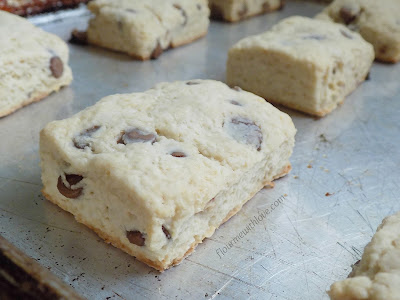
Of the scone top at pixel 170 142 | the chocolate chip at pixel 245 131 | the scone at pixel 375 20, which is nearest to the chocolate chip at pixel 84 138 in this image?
the scone top at pixel 170 142

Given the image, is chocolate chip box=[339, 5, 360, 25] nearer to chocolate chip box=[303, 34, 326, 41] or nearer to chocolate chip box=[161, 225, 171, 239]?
chocolate chip box=[303, 34, 326, 41]

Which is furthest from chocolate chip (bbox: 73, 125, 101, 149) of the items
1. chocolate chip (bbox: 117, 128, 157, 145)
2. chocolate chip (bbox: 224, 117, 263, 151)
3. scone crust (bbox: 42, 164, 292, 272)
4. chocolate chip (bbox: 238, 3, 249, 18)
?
chocolate chip (bbox: 238, 3, 249, 18)

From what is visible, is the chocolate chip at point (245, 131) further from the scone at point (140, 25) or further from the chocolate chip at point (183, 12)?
the chocolate chip at point (183, 12)

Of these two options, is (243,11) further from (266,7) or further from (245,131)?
(245,131)

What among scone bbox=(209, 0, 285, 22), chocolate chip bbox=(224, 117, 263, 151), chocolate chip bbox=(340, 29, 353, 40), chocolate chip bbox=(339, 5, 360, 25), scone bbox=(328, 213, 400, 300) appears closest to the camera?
scone bbox=(328, 213, 400, 300)

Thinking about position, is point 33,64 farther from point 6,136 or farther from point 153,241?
point 153,241
